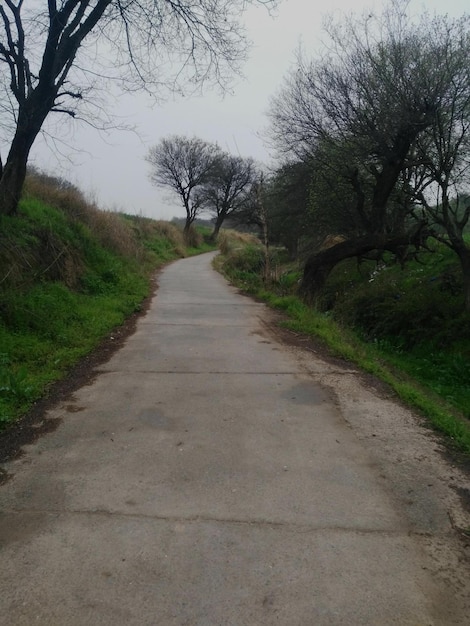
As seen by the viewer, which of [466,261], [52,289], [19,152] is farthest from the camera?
[466,261]

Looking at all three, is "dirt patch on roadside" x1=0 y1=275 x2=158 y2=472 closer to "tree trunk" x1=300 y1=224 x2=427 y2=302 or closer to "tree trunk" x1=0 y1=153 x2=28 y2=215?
"tree trunk" x1=0 y1=153 x2=28 y2=215

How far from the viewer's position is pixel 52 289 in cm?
842

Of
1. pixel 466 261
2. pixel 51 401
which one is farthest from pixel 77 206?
pixel 466 261

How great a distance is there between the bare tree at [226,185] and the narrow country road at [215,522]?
157ft

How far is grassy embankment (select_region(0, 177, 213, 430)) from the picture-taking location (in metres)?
5.59

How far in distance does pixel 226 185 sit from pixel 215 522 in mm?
52811

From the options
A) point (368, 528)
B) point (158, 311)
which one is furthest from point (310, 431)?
point (158, 311)

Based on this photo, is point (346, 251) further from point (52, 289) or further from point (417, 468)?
point (417, 468)

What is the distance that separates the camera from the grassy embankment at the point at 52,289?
5594mm

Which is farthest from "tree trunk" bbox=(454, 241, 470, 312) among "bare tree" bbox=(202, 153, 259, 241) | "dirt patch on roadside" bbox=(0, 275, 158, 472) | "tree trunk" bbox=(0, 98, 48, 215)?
"bare tree" bbox=(202, 153, 259, 241)

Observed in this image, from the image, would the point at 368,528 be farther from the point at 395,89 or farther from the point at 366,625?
the point at 395,89

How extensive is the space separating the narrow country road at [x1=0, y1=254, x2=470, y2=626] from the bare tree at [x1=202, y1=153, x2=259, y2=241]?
47.7 meters

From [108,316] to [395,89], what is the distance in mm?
7364

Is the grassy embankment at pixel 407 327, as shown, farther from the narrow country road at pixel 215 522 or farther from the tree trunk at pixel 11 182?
the tree trunk at pixel 11 182
